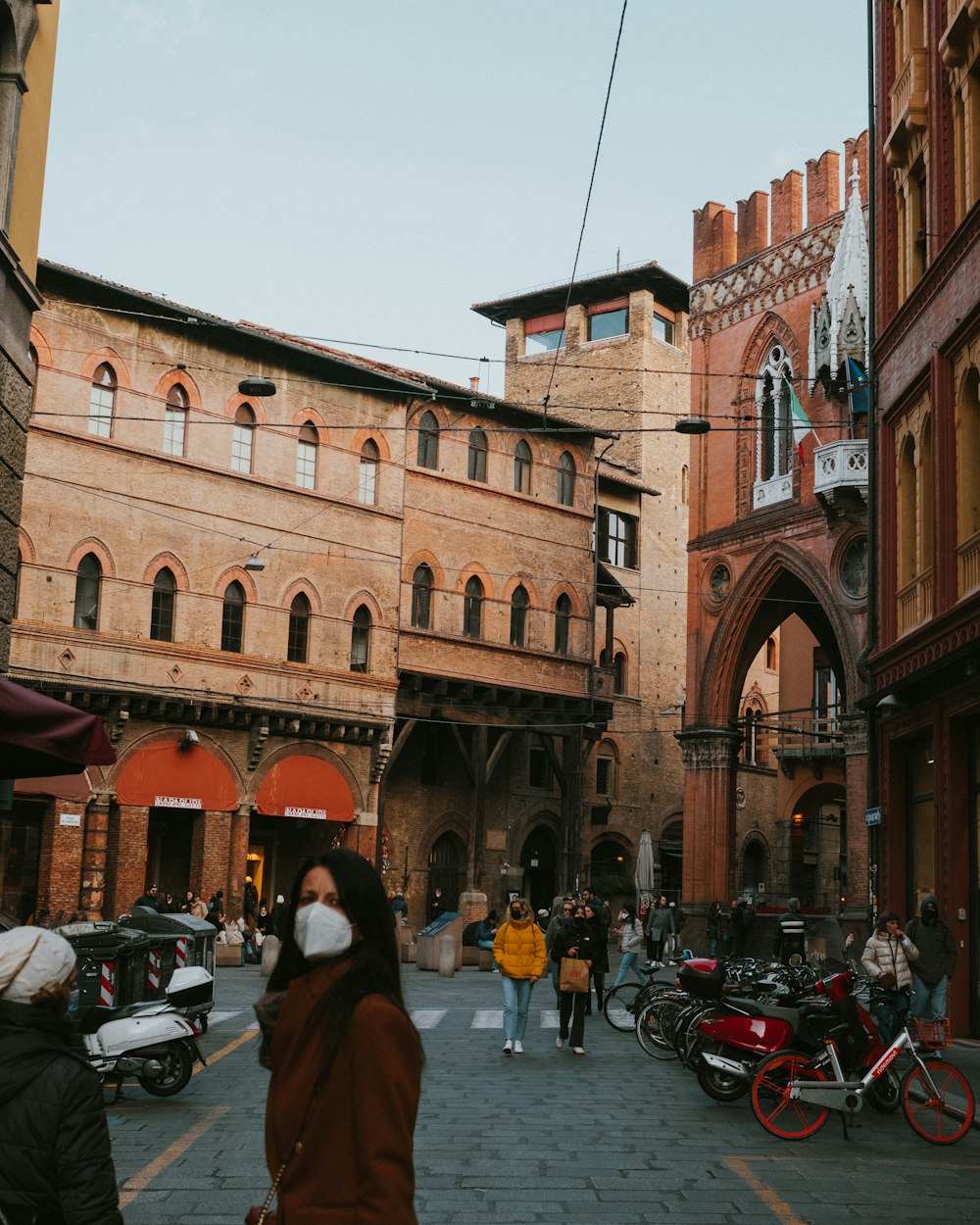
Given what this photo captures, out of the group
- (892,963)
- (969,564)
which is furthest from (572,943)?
(969,564)

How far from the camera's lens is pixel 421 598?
39.7 m

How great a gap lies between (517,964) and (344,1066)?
1199cm

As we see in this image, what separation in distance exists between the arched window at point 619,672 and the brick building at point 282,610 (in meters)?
5.86

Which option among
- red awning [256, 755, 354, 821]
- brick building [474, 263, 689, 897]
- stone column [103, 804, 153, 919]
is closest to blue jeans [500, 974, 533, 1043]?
stone column [103, 804, 153, 919]

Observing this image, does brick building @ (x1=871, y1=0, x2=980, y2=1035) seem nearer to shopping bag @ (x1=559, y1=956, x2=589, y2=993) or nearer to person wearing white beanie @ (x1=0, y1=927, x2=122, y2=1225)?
shopping bag @ (x1=559, y1=956, x2=589, y2=993)

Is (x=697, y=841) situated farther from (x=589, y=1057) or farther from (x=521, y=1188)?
(x=521, y=1188)

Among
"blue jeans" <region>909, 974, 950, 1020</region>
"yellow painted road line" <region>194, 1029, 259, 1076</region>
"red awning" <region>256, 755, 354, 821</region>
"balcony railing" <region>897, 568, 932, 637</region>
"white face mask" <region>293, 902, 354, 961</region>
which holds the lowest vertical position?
"yellow painted road line" <region>194, 1029, 259, 1076</region>

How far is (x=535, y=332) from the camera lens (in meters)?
56.3

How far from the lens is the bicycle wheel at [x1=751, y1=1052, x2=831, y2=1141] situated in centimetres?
1058

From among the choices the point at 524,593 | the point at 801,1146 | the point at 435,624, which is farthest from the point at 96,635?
the point at 801,1146

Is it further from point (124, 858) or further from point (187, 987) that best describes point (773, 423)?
point (187, 987)

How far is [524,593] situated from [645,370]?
524 inches

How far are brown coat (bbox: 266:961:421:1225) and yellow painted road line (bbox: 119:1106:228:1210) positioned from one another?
14.2 ft

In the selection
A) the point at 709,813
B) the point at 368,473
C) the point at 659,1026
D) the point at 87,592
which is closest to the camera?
the point at 659,1026
